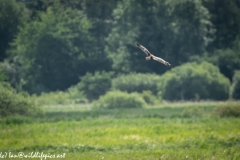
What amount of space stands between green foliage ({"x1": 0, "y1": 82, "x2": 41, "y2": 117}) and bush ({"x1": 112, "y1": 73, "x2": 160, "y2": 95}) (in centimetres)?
1802

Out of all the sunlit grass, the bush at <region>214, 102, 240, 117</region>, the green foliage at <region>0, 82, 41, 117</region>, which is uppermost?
the green foliage at <region>0, 82, 41, 117</region>

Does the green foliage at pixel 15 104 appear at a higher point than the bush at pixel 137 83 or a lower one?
lower

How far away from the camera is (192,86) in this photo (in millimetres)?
55969

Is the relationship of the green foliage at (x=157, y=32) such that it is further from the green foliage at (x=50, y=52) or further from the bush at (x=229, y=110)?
the bush at (x=229, y=110)

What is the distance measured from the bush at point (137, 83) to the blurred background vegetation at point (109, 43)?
105 mm

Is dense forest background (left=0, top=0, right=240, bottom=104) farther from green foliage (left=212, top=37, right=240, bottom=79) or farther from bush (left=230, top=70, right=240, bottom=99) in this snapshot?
bush (left=230, top=70, right=240, bottom=99)

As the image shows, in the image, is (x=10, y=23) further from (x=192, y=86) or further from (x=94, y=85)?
(x=192, y=86)

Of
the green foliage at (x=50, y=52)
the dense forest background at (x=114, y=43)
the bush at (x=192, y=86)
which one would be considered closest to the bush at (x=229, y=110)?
the bush at (x=192, y=86)

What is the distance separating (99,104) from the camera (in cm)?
4759

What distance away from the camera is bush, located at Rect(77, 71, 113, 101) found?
60188mm

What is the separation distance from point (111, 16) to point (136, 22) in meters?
4.04

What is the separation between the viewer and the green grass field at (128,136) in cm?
2403

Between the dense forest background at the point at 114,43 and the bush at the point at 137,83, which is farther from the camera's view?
the dense forest background at the point at 114,43

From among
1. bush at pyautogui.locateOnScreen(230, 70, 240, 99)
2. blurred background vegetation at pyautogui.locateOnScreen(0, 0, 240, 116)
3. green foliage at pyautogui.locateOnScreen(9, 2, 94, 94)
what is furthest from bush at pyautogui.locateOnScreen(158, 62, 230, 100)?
green foliage at pyautogui.locateOnScreen(9, 2, 94, 94)
